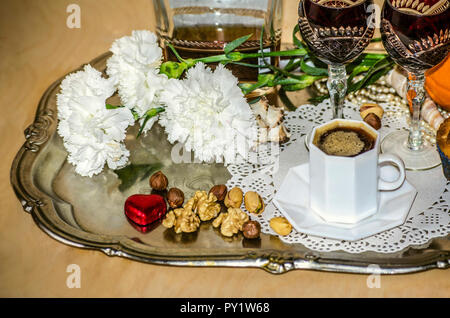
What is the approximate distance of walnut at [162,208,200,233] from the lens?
2.40 ft

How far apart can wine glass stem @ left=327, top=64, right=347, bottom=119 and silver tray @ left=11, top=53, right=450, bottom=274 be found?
12cm

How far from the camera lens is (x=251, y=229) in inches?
28.1

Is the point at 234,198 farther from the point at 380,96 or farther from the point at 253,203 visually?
the point at 380,96

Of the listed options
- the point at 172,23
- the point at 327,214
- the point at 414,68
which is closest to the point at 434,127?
the point at 414,68

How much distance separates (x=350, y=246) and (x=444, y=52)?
24 centimetres

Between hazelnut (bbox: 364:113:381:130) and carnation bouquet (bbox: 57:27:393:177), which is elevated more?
carnation bouquet (bbox: 57:27:393:177)

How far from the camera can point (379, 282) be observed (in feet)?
2.23

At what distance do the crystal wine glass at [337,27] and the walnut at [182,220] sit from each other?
0.24 metres

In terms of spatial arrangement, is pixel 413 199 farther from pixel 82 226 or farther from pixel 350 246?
pixel 82 226

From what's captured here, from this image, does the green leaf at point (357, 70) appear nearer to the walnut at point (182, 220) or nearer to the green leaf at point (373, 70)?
the green leaf at point (373, 70)

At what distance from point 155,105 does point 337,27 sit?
0.25 meters

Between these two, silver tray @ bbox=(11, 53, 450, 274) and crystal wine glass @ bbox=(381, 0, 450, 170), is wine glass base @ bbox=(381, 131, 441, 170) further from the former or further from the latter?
silver tray @ bbox=(11, 53, 450, 274)

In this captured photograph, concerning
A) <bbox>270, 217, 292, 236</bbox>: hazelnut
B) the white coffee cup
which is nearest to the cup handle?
the white coffee cup

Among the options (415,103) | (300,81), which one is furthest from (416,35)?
(300,81)
